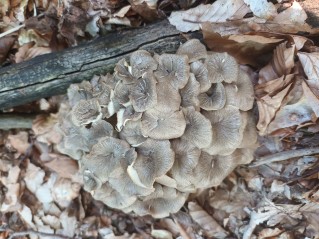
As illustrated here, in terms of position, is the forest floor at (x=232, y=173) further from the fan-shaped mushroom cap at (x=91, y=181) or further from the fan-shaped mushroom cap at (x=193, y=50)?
the fan-shaped mushroom cap at (x=91, y=181)

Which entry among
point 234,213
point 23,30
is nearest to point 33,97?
point 23,30

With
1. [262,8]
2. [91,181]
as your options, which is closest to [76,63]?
[91,181]

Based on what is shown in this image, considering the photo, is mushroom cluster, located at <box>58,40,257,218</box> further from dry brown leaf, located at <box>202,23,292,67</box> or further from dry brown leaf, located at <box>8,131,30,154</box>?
dry brown leaf, located at <box>8,131,30,154</box>

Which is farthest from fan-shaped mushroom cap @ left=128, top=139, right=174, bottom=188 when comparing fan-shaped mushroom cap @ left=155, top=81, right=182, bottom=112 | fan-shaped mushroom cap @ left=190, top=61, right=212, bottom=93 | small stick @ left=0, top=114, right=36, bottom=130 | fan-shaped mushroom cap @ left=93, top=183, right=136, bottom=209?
small stick @ left=0, top=114, right=36, bottom=130

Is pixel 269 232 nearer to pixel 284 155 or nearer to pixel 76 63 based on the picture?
pixel 284 155

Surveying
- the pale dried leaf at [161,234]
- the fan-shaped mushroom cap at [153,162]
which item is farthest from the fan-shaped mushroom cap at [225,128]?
the pale dried leaf at [161,234]

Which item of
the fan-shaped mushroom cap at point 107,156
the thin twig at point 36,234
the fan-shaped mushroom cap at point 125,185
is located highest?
the fan-shaped mushroom cap at point 107,156
